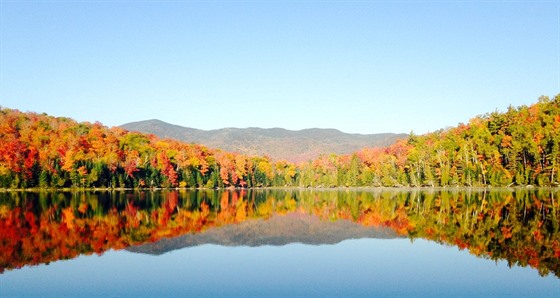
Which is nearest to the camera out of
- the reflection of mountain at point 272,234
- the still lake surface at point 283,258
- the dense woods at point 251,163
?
the still lake surface at point 283,258

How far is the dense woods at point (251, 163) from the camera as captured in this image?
80562mm

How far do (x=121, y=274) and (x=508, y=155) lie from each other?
80.4 m

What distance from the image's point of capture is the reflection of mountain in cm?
2112

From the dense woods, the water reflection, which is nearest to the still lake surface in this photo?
the water reflection

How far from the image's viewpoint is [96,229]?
25.0 meters

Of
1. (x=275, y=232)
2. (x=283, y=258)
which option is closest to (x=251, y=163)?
(x=275, y=232)

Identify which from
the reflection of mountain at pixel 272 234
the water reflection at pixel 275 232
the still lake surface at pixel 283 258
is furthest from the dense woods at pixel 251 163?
the reflection of mountain at pixel 272 234

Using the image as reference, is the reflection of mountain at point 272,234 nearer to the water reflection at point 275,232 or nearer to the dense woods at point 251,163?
the water reflection at point 275,232

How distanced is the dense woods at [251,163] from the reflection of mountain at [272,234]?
2351 inches

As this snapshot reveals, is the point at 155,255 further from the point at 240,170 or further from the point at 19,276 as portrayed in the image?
the point at 240,170

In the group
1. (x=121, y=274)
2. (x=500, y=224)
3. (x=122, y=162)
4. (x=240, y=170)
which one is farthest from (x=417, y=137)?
(x=121, y=274)

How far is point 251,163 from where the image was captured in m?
135

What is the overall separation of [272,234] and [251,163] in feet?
364

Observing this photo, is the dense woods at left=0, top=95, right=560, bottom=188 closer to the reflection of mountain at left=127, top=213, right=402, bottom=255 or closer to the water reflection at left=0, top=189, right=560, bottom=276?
the water reflection at left=0, top=189, right=560, bottom=276
